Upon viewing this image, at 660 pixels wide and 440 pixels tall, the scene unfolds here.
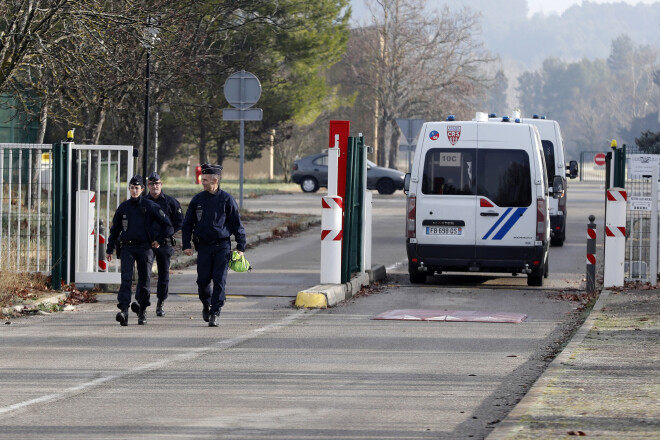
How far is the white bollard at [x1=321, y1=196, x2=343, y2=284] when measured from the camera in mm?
15672

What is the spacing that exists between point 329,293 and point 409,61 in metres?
52.5

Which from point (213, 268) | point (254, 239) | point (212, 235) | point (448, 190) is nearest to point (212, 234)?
point (212, 235)

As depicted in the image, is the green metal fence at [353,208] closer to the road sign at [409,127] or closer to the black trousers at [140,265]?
the black trousers at [140,265]

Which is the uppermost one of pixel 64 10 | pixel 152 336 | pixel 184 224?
pixel 64 10

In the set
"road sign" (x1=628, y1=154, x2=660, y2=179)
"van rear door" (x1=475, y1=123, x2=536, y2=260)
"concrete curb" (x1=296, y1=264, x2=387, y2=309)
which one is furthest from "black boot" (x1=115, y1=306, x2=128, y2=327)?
"road sign" (x1=628, y1=154, x2=660, y2=179)

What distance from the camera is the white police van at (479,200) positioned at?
55.0 feet

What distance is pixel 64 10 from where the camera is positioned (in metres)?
16.2

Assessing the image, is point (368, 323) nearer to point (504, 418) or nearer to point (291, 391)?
point (291, 391)

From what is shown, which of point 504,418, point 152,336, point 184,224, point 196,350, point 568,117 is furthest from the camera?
point 568,117

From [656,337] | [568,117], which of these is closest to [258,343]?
[656,337]

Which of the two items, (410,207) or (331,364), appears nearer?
(331,364)

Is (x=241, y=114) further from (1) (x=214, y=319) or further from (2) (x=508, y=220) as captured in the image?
(1) (x=214, y=319)

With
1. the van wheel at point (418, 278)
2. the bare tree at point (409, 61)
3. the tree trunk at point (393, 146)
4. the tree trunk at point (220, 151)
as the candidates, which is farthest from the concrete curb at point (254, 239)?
the tree trunk at point (393, 146)

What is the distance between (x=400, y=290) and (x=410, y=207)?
1158 millimetres
